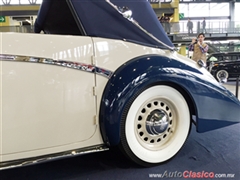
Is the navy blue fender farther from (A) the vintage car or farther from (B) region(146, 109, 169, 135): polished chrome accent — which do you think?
(B) region(146, 109, 169, 135): polished chrome accent

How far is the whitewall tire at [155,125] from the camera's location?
Result: 194 cm

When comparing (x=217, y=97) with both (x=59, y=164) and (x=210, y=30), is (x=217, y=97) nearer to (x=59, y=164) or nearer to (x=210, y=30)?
(x=59, y=164)

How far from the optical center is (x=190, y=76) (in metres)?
2.08

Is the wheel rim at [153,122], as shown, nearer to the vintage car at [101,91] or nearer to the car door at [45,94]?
the vintage car at [101,91]

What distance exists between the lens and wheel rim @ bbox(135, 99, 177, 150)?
6.61 feet

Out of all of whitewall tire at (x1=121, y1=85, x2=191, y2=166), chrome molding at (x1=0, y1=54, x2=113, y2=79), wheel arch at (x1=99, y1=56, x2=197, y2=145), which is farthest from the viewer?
whitewall tire at (x1=121, y1=85, x2=191, y2=166)

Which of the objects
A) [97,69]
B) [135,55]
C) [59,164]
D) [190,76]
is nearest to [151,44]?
[135,55]

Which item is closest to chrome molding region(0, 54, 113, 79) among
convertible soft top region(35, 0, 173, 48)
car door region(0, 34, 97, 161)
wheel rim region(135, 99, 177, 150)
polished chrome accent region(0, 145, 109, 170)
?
car door region(0, 34, 97, 161)

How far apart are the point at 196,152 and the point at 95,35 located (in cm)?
152

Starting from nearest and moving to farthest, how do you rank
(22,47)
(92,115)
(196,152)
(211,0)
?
(22,47) < (92,115) < (196,152) < (211,0)

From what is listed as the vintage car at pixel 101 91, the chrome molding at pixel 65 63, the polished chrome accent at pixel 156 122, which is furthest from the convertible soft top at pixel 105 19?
the polished chrome accent at pixel 156 122

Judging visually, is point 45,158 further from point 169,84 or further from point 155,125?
point 169,84

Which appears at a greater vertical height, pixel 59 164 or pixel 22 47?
pixel 22 47

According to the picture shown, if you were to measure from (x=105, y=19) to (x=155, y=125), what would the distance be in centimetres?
99
